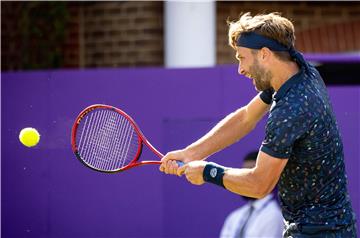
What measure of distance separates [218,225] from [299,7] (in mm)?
2855

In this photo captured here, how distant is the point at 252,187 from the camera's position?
3.94 m

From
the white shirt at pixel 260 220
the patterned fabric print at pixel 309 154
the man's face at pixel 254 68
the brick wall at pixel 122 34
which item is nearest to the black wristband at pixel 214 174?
the patterned fabric print at pixel 309 154

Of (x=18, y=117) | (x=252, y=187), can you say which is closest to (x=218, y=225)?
(x=18, y=117)

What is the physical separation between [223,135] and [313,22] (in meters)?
4.40

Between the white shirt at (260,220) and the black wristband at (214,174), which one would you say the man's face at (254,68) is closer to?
the black wristband at (214,174)

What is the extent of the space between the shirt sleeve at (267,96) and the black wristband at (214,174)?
1.88ft

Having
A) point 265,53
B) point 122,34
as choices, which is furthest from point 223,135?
point 122,34

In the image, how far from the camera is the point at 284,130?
3.85 m

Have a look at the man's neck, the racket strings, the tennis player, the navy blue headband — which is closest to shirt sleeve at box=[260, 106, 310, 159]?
the tennis player

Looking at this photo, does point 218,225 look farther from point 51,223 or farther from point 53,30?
point 53,30

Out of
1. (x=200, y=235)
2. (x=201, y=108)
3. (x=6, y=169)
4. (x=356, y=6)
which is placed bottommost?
(x=200, y=235)

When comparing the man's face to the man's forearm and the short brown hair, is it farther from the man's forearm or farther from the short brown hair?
the man's forearm

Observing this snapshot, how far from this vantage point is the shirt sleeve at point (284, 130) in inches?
151

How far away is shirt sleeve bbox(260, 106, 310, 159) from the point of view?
151 inches
